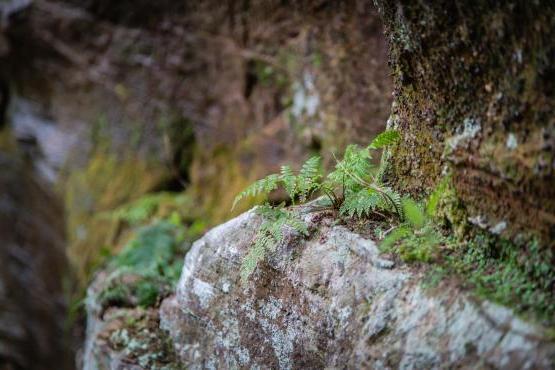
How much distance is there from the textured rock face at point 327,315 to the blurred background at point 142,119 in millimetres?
1002

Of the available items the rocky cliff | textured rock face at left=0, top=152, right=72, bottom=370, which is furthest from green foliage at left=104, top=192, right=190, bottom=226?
textured rock face at left=0, top=152, right=72, bottom=370

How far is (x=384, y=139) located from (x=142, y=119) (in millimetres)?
5241

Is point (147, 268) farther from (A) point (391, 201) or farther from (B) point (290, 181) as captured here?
(A) point (391, 201)

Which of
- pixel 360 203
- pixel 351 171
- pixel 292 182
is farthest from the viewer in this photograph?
pixel 292 182

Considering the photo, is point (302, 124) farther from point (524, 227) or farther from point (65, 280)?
point (65, 280)

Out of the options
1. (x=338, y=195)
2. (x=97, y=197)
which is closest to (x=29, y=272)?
(x=97, y=197)

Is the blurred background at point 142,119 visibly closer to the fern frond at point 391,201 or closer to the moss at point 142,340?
the moss at point 142,340

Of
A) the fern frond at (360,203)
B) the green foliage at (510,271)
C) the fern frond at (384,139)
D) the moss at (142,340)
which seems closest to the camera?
the green foliage at (510,271)

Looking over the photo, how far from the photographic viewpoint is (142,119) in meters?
7.34

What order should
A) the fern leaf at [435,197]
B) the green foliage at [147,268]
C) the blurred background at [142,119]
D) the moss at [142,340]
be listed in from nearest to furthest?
the fern leaf at [435,197]
the moss at [142,340]
the green foliage at [147,268]
the blurred background at [142,119]

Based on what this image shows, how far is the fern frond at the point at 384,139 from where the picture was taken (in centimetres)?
279

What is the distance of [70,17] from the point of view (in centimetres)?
763

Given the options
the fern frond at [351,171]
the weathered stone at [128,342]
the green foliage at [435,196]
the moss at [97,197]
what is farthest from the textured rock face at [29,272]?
the green foliage at [435,196]

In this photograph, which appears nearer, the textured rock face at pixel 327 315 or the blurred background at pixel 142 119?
the textured rock face at pixel 327 315
